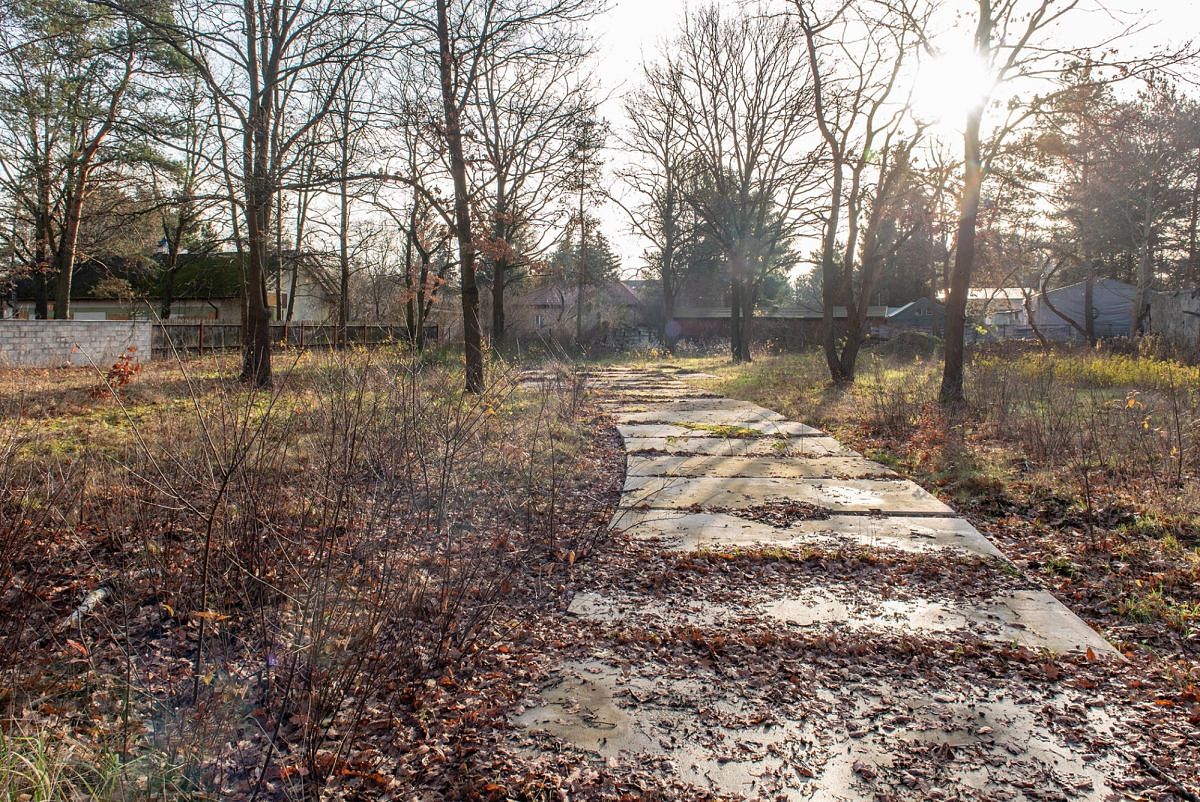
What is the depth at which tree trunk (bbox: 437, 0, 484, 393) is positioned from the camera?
9461mm

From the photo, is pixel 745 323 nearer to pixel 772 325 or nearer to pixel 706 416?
pixel 772 325

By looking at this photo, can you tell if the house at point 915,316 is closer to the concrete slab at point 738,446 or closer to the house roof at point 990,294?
the house roof at point 990,294

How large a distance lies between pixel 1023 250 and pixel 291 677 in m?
28.9

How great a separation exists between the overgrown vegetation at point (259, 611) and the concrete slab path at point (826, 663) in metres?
0.44

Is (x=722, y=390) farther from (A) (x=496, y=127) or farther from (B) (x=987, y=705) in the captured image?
(B) (x=987, y=705)

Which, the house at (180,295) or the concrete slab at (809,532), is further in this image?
the house at (180,295)

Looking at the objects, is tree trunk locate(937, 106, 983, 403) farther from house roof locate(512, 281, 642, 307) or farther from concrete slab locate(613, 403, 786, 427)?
house roof locate(512, 281, 642, 307)

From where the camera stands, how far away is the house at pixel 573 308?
3683 cm

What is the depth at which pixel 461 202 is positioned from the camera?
9.89 metres

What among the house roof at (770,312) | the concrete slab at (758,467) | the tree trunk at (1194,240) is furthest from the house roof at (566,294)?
the concrete slab at (758,467)

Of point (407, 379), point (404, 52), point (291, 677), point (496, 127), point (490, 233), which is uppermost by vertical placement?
point (496, 127)

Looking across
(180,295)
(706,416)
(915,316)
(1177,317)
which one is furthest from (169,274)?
(915,316)

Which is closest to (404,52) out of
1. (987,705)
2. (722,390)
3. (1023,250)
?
(722,390)

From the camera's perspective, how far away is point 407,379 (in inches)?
181
